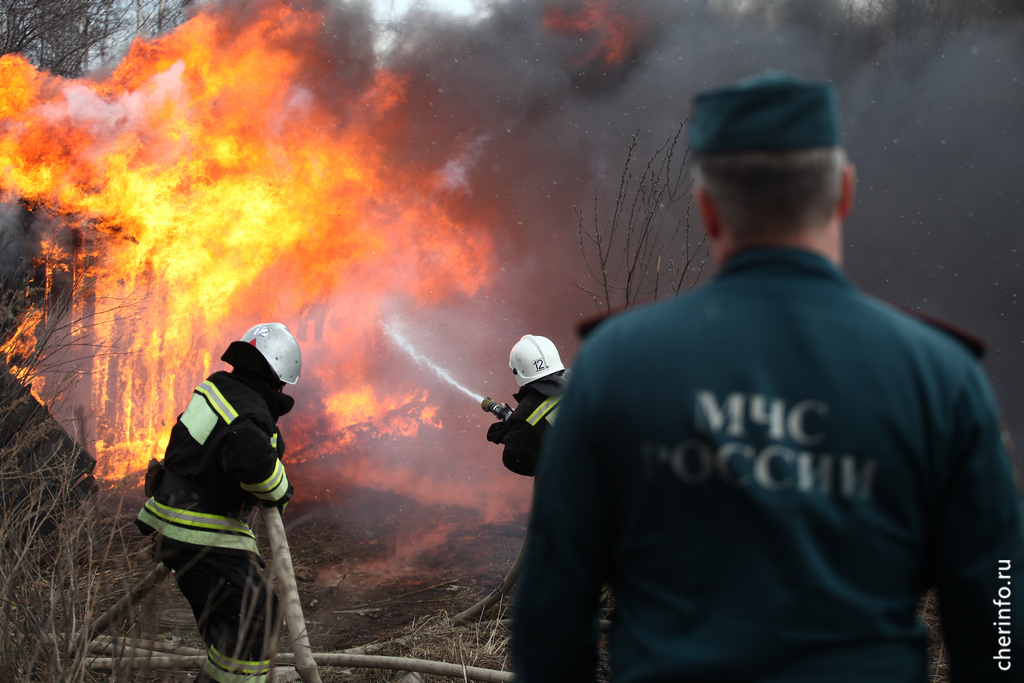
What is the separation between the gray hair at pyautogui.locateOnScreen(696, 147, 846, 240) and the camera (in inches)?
39.6

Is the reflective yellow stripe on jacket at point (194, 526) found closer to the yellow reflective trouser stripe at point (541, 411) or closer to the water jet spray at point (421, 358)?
the yellow reflective trouser stripe at point (541, 411)

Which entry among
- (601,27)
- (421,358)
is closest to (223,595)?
(421,358)

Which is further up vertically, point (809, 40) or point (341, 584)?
point (809, 40)

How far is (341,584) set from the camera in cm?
723

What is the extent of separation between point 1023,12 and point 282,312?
12.8 m

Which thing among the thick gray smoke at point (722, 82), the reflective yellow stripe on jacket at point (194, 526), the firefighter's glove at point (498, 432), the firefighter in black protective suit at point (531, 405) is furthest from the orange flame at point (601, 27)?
the reflective yellow stripe on jacket at point (194, 526)

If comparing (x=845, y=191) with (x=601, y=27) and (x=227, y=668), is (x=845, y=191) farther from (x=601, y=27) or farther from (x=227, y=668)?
(x=601, y=27)

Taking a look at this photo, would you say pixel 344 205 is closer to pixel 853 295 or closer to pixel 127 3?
pixel 853 295

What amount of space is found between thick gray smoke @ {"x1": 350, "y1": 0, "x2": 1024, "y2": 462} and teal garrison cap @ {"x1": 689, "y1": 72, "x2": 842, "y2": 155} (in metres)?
11.1

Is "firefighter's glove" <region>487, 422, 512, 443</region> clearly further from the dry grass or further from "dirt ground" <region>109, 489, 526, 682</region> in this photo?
"dirt ground" <region>109, 489, 526, 682</region>

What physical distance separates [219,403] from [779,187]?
3.50 metres

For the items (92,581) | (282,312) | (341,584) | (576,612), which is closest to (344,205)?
(282,312)

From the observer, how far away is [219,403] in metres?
3.78

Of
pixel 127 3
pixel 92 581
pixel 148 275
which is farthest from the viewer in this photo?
pixel 127 3
